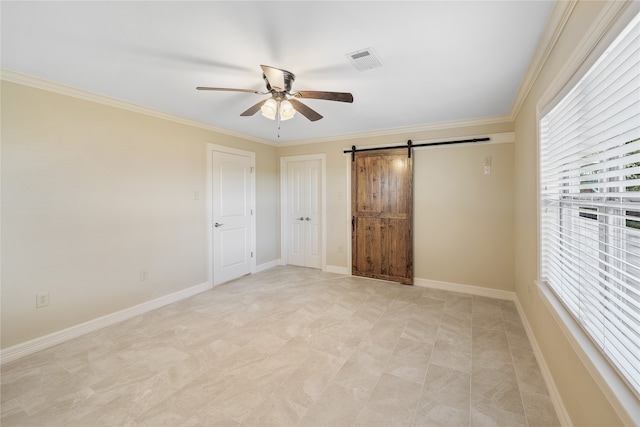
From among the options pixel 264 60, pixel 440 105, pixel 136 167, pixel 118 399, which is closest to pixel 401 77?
pixel 440 105

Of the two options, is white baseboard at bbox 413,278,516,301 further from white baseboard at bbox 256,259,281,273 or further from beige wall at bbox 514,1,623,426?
white baseboard at bbox 256,259,281,273

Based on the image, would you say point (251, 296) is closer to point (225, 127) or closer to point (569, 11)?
point (225, 127)

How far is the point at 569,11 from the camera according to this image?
1.45 meters

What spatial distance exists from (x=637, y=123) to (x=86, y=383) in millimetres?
3429

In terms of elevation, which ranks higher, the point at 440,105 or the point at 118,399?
the point at 440,105

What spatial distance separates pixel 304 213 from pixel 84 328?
3.44 m

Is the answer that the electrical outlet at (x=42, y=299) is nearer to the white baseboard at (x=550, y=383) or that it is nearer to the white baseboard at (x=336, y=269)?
the white baseboard at (x=336, y=269)

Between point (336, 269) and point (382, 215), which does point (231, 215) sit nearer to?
point (336, 269)

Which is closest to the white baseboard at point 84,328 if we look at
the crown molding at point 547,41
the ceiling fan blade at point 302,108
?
the ceiling fan blade at point 302,108

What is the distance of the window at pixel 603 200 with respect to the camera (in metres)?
0.99

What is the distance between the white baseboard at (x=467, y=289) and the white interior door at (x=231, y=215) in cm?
289

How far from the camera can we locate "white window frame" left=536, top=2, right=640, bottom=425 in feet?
3.12

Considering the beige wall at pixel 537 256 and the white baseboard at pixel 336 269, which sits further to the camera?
the white baseboard at pixel 336 269

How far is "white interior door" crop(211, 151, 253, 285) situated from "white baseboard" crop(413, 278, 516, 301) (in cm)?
289
